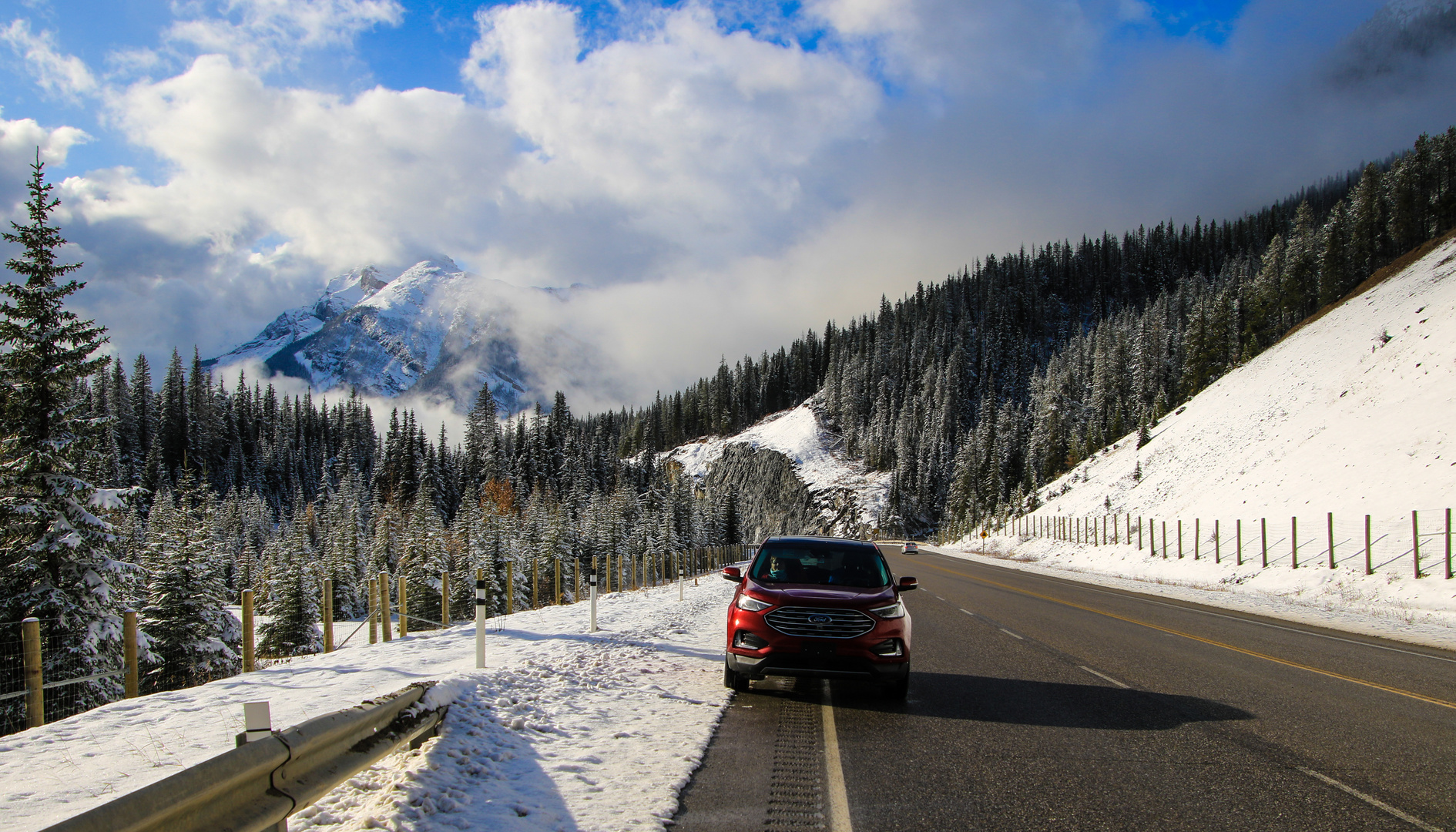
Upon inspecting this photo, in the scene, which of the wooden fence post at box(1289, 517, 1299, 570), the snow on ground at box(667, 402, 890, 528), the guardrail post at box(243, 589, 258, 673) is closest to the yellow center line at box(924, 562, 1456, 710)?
the wooden fence post at box(1289, 517, 1299, 570)

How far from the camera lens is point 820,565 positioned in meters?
9.07

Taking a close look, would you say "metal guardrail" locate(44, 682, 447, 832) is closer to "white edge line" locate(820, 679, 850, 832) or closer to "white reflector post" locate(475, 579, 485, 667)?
"white edge line" locate(820, 679, 850, 832)

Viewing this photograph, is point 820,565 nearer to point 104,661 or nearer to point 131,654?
point 131,654

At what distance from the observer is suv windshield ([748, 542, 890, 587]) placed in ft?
28.6

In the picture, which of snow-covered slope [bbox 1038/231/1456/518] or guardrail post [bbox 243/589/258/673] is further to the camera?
snow-covered slope [bbox 1038/231/1456/518]

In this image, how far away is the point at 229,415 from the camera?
443 ft

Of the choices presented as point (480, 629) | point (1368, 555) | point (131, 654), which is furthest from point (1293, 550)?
point (131, 654)

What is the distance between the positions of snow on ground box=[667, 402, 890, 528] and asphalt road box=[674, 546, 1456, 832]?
11403cm

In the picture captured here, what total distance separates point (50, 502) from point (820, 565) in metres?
17.4

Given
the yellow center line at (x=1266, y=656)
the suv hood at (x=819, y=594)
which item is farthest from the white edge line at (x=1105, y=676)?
the suv hood at (x=819, y=594)

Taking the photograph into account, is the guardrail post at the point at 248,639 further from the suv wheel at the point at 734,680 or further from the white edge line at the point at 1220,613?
the white edge line at the point at 1220,613

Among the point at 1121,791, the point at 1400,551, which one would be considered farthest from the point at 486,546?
the point at 1121,791

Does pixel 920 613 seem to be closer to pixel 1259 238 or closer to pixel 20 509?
pixel 20 509

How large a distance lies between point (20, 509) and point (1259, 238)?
726ft
